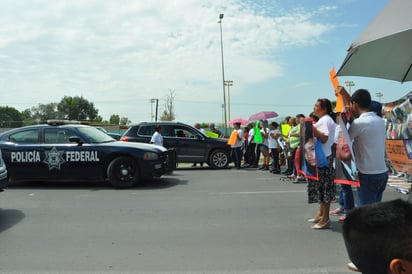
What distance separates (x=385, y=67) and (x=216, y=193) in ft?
16.5

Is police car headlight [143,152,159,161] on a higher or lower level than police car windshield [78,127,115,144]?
lower

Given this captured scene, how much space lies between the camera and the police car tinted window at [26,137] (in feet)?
29.3

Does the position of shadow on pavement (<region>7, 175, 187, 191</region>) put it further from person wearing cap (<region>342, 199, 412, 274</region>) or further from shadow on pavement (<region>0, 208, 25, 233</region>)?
person wearing cap (<region>342, 199, 412, 274</region>)

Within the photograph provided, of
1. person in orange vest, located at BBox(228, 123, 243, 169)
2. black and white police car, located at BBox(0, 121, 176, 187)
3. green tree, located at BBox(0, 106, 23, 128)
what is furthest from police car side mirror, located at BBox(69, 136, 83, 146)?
green tree, located at BBox(0, 106, 23, 128)

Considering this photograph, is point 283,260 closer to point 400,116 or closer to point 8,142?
point 400,116

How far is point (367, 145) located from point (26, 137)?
803cm

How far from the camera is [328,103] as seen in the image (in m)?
4.93

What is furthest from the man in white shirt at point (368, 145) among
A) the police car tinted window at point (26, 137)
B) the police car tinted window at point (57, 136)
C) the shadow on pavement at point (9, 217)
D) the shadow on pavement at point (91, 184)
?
the police car tinted window at point (26, 137)

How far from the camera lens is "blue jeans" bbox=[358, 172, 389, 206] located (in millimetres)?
3768

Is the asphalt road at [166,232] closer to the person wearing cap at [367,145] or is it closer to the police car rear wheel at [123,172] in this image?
the police car rear wheel at [123,172]

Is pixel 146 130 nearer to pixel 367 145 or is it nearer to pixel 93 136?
pixel 93 136

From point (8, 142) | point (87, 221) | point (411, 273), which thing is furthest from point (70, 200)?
point (411, 273)

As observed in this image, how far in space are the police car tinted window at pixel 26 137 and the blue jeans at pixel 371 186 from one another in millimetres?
7718

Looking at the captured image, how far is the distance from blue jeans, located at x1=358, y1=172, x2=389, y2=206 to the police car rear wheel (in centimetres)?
585
